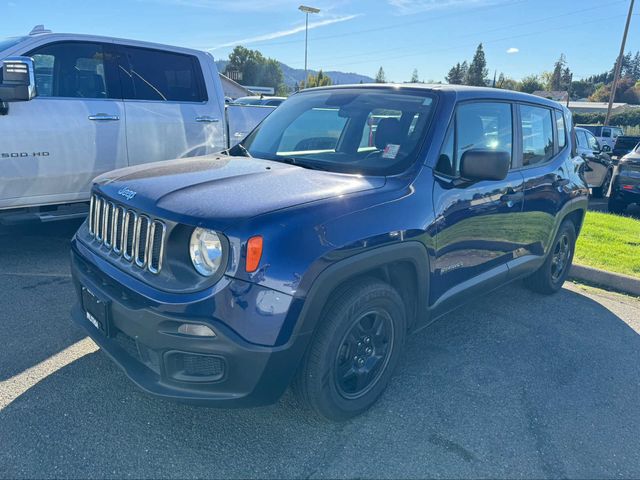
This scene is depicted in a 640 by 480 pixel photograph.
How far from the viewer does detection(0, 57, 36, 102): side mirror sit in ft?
13.7

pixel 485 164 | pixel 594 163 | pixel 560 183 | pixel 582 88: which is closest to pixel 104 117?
pixel 485 164

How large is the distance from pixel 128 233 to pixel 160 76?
3.62m

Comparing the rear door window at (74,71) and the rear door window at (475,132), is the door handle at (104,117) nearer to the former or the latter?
the rear door window at (74,71)

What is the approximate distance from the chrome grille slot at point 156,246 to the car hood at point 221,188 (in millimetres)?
67

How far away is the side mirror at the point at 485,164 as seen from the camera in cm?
301

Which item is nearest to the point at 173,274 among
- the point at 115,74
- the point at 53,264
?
the point at 53,264

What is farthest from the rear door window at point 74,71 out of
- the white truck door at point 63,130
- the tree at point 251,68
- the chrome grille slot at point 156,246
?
the tree at point 251,68

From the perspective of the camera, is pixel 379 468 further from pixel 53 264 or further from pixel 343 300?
pixel 53 264

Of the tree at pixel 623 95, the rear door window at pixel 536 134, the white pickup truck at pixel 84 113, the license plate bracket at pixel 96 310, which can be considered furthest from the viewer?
the tree at pixel 623 95

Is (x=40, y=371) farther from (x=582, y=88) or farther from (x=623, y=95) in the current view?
(x=582, y=88)

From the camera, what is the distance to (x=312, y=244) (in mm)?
2357

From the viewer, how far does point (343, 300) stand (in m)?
2.61

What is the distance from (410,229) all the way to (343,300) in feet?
1.88

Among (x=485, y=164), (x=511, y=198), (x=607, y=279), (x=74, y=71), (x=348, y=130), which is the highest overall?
(x=74, y=71)
